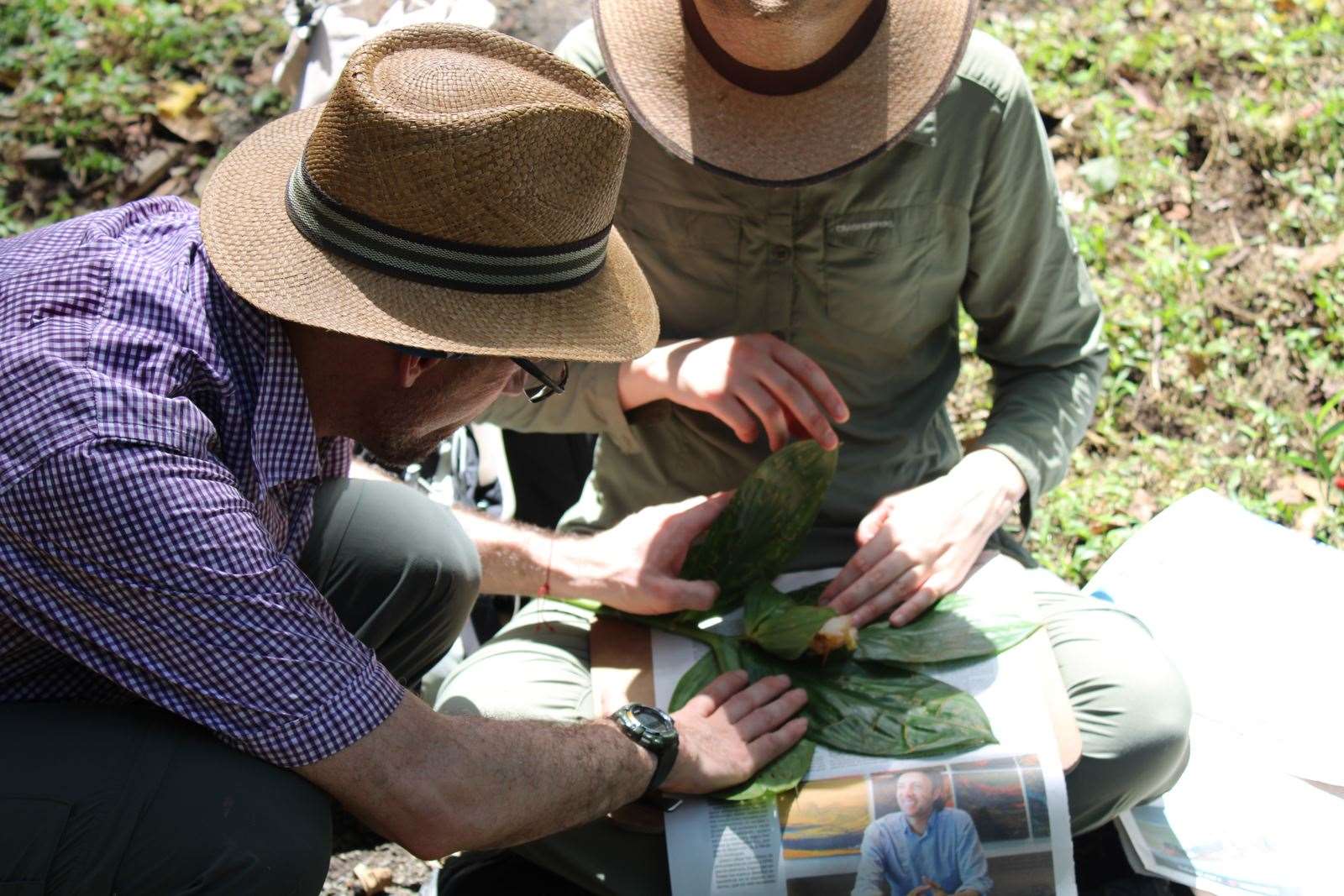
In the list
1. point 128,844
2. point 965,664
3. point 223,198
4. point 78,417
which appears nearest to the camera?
point 78,417

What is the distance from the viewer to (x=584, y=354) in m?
1.65

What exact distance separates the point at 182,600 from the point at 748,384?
3.26ft

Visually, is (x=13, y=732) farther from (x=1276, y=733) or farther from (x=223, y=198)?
(x=1276, y=733)

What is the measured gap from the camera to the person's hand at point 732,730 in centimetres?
195

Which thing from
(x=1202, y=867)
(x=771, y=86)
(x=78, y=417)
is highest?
(x=771, y=86)

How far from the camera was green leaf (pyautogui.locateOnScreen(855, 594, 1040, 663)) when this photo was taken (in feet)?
7.09

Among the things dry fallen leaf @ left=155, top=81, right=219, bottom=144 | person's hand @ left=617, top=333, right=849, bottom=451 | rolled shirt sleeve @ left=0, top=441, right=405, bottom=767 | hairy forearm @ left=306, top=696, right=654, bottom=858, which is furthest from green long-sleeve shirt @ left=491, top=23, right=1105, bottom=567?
A: dry fallen leaf @ left=155, top=81, right=219, bottom=144

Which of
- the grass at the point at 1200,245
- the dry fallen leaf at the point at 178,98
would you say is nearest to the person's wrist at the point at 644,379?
the grass at the point at 1200,245

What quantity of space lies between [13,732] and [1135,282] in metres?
2.77

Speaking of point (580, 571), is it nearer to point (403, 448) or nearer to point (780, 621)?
point (780, 621)

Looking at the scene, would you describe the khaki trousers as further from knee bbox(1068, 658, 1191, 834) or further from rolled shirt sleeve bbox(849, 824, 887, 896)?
rolled shirt sleeve bbox(849, 824, 887, 896)

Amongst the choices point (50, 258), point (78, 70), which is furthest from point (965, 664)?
point (78, 70)

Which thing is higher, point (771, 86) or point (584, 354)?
point (771, 86)

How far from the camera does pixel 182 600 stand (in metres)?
1.49
